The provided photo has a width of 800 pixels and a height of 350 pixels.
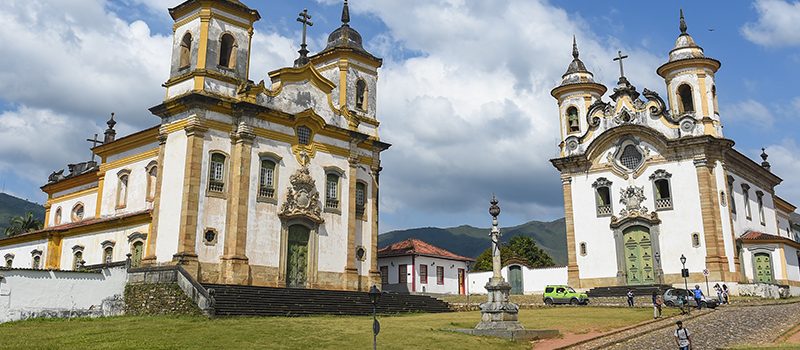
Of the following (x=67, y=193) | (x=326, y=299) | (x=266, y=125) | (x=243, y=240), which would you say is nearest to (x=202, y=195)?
(x=243, y=240)

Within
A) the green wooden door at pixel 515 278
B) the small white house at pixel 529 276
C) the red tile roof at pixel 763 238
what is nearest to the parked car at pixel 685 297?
the red tile roof at pixel 763 238

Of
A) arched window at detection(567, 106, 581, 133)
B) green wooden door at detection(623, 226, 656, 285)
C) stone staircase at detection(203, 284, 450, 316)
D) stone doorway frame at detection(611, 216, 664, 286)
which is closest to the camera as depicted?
stone staircase at detection(203, 284, 450, 316)

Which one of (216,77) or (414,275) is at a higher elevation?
(216,77)

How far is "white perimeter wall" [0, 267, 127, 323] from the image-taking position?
22438 mm

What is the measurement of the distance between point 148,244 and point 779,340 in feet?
74.2

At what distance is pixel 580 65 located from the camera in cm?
4566

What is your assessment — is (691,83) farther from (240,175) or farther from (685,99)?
(240,175)

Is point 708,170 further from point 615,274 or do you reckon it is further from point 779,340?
point 779,340

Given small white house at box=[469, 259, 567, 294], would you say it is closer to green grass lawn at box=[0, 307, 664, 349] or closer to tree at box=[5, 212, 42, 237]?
green grass lawn at box=[0, 307, 664, 349]

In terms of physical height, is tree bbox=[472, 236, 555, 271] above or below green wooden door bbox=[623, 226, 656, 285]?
above

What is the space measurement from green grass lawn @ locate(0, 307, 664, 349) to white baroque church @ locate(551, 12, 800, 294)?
603 inches

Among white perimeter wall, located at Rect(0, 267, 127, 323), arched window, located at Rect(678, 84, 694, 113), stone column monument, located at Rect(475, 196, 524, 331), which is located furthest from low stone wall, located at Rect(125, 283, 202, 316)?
arched window, located at Rect(678, 84, 694, 113)

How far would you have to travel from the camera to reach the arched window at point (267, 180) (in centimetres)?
3003

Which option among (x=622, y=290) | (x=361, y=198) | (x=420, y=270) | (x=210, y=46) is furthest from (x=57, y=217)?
(x=622, y=290)
